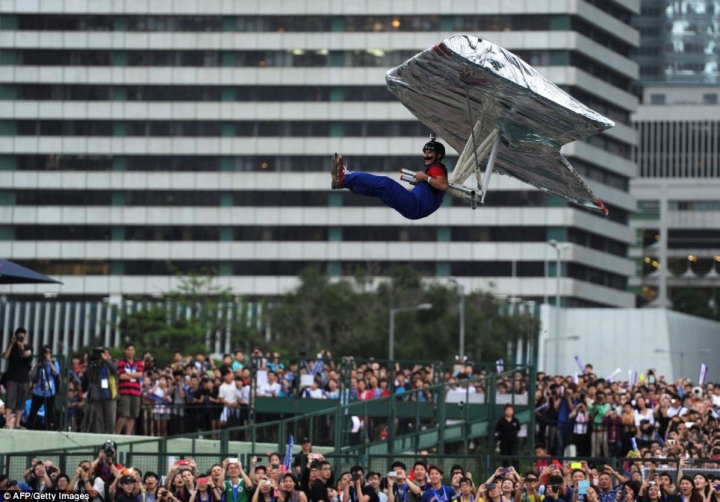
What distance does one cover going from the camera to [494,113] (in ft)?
64.1

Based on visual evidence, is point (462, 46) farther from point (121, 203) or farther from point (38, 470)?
point (121, 203)

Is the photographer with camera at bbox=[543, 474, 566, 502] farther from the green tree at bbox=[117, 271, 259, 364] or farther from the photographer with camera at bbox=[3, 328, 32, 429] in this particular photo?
the green tree at bbox=[117, 271, 259, 364]

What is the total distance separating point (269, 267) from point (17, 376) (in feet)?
277

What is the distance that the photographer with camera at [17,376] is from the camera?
28406 millimetres

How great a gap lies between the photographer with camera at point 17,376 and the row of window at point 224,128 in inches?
3287

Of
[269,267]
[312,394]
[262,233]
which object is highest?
[262,233]

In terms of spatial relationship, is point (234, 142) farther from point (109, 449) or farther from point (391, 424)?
point (109, 449)

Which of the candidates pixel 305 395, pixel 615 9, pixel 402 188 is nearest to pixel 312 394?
pixel 305 395

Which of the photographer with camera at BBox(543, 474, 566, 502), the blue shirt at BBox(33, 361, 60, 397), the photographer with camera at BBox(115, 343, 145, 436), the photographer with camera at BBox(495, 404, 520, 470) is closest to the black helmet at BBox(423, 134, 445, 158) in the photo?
the photographer with camera at BBox(543, 474, 566, 502)

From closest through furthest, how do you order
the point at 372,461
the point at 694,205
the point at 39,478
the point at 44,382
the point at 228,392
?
the point at 39,478 → the point at 372,461 → the point at 44,382 → the point at 228,392 → the point at 694,205

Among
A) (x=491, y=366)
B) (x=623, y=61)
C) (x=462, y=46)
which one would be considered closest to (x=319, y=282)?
(x=623, y=61)

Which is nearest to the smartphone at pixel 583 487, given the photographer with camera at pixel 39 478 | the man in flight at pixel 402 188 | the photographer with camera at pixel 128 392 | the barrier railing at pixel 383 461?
the barrier railing at pixel 383 461

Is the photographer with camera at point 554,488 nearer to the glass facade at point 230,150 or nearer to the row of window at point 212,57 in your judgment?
the glass facade at point 230,150

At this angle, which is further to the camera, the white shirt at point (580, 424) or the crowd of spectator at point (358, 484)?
the white shirt at point (580, 424)
